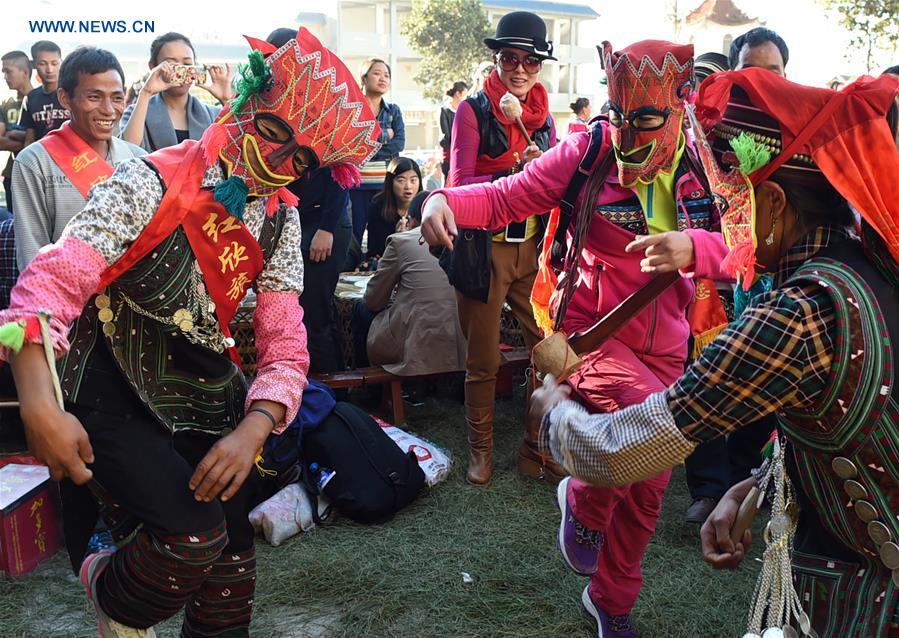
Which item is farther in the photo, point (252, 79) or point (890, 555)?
point (252, 79)

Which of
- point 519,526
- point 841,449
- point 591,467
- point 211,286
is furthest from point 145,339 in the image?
point 519,526

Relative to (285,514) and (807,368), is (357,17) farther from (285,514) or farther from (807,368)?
(807,368)

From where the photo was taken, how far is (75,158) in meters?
3.40

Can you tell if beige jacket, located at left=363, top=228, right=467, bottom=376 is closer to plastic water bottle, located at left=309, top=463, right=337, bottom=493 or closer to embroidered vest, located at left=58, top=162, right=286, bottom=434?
plastic water bottle, located at left=309, top=463, right=337, bottom=493

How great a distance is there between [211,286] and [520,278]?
227 cm

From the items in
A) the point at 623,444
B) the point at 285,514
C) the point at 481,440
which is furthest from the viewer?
the point at 481,440

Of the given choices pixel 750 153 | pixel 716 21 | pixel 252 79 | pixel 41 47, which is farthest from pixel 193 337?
pixel 716 21

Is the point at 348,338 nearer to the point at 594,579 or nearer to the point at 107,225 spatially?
the point at 594,579

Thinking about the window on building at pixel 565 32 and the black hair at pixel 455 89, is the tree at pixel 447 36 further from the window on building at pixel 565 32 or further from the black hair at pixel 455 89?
the black hair at pixel 455 89

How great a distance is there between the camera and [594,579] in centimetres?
297

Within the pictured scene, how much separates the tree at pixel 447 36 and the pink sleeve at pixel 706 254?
26963 mm

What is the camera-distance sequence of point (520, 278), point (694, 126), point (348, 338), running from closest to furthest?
1. point (694, 126)
2. point (520, 278)
3. point (348, 338)

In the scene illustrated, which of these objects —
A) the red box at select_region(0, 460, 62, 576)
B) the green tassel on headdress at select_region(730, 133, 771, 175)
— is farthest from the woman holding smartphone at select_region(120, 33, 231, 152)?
the green tassel on headdress at select_region(730, 133, 771, 175)

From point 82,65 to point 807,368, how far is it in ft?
10.3
